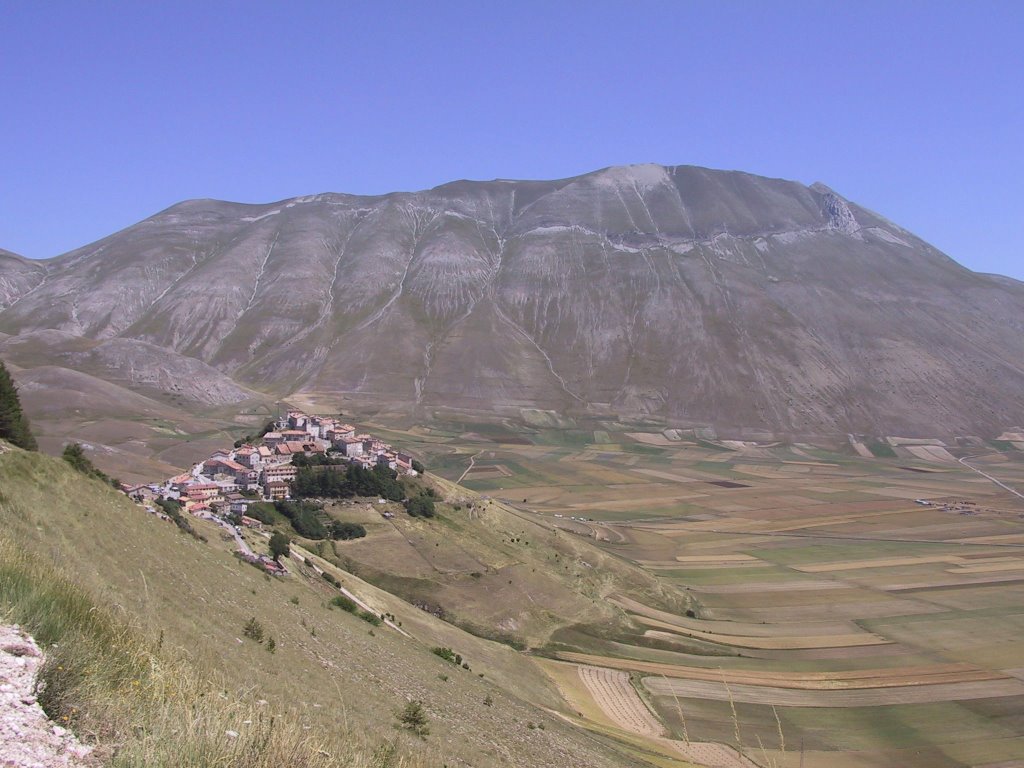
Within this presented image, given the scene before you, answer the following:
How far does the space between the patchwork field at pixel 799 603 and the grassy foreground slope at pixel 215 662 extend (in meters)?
4.18

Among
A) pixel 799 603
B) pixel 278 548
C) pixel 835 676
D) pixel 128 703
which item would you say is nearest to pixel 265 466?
pixel 278 548

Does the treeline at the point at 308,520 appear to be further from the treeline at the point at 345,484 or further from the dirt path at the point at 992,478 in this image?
the dirt path at the point at 992,478

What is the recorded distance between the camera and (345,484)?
66500 millimetres

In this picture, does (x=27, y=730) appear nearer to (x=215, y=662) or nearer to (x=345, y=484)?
(x=215, y=662)

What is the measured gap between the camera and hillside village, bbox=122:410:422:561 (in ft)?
183

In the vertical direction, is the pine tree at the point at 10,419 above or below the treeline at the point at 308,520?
above

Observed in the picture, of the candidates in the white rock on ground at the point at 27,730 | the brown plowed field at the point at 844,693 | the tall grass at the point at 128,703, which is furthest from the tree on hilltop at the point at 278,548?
the white rock on ground at the point at 27,730

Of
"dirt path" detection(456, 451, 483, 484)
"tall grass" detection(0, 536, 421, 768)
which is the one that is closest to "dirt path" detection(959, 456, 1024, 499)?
"dirt path" detection(456, 451, 483, 484)

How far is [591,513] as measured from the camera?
104 metres

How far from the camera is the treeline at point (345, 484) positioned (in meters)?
64.8

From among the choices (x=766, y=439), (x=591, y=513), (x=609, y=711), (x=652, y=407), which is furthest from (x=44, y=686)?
(x=652, y=407)

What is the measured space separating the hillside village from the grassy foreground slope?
18364mm

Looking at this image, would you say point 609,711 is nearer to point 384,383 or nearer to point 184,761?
point 184,761

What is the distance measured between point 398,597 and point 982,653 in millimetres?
40743
